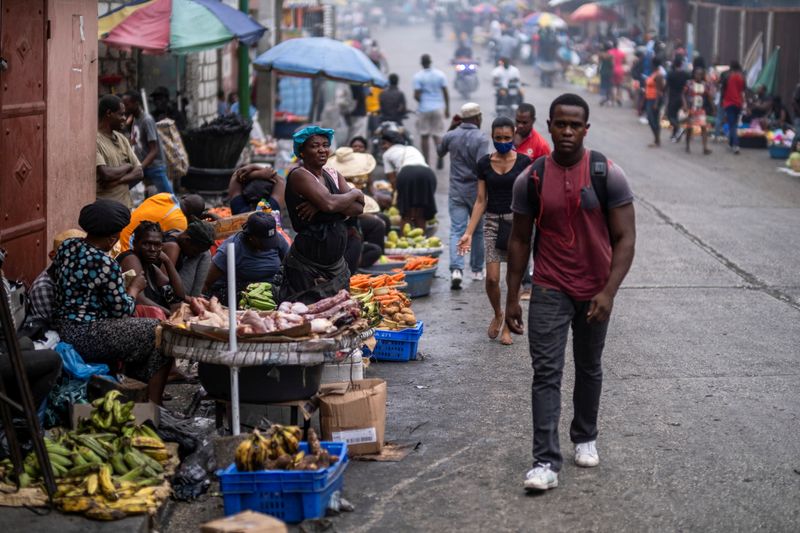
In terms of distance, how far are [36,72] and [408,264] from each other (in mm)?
4327

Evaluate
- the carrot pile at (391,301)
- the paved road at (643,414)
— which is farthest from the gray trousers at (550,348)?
the carrot pile at (391,301)

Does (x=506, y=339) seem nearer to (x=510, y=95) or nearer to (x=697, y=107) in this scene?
(x=697, y=107)

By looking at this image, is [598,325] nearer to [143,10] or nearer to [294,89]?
[143,10]

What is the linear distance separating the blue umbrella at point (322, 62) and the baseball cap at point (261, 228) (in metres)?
8.60

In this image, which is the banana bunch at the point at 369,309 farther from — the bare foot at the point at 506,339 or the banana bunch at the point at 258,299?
the bare foot at the point at 506,339

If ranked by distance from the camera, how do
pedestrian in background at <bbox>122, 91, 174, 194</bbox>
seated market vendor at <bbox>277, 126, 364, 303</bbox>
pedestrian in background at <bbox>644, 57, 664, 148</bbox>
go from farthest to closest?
pedestrian in background at <bbox>644, 57, 664, 148</bbox> → pedestrian in background at <bbox>122, 91, 174, 194</bbox> → seated market vendor at <bbox>277, 126, 364, 303</bbox>

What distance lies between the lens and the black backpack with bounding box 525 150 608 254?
245 inches

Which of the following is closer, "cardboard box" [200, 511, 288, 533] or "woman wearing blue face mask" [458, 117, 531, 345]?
"cardboard box" [200, 511, 288, 533]

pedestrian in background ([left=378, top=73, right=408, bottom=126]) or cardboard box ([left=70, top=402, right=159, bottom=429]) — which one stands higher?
pedestrian in background ([left=378, top=73, right=408, bottom=126])

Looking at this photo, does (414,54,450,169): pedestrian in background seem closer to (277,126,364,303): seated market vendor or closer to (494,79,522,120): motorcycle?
(494,79,522,120): motorcycle

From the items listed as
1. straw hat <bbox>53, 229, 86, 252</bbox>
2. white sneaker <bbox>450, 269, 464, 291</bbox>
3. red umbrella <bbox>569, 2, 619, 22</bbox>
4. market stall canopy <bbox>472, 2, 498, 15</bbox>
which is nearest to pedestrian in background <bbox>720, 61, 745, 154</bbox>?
white sneaker <bbox>450, 269, 464, 291</bbox>

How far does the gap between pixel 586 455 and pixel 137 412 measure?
2.46 metres

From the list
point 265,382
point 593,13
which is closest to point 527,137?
point 265,382

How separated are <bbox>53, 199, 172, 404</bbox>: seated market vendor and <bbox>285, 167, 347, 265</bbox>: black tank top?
1117 mm
